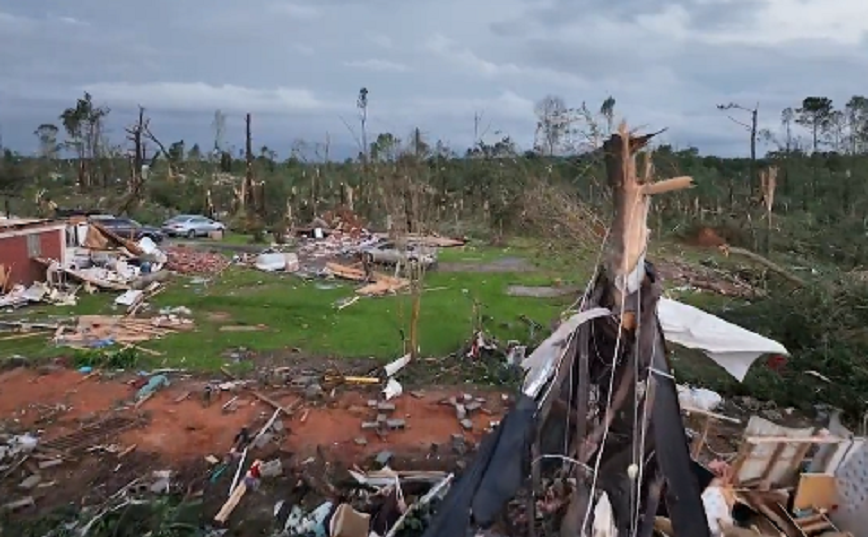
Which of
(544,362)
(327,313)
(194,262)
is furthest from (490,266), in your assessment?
(544,362)

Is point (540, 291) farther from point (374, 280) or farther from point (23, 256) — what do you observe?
point (23, 256)

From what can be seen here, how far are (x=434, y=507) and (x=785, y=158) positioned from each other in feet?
113

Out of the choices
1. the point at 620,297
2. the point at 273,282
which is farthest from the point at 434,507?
the point at 273,282

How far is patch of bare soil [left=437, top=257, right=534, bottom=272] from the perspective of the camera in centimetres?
2178

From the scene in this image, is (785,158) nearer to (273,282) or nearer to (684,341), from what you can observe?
(273,282)

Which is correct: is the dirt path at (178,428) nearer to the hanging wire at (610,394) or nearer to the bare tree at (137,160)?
the hanging wire at (610,394)

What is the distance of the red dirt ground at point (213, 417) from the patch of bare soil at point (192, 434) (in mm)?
13

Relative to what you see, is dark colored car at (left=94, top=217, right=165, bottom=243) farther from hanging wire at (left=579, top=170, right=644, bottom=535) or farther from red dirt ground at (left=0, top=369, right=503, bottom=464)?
hanging wire at (left=579, top=170, right=644, bottom=535)

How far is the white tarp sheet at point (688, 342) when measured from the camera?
177 inches

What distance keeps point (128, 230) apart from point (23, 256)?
8797 millimetres

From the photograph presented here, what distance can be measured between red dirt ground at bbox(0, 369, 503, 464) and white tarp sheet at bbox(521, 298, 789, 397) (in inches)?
194

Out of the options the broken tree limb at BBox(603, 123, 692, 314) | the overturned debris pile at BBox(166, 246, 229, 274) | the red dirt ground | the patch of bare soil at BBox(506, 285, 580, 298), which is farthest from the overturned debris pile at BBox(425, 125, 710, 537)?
the overturned debris pile at BBox(166, 246, 229, 274)

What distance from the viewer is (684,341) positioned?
4777 millimetres

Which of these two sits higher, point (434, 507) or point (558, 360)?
point (558, 360)
